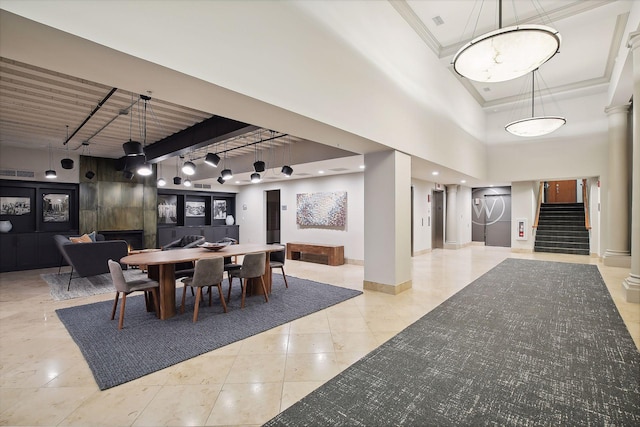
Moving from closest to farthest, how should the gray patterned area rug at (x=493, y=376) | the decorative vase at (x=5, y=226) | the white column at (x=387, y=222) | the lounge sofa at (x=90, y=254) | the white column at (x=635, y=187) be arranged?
1. the gray patterned area rug at (x=493, y=376)
2. the white column at (x=635, y=187)
3. the white column at (x=387, y=222)
4. the lounge sofa at (x=90, y=254)
5. the decorative vase at (x=5, y=226)

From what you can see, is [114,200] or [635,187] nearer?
[635,187]

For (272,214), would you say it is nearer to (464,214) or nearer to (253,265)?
(253,265)

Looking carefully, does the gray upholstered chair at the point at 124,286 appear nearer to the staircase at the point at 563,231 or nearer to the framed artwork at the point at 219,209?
the framed artwork at the point at 219,209

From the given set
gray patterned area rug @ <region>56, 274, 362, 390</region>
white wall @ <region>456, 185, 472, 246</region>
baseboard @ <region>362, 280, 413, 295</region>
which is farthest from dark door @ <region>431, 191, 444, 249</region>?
gray patterned area rug @ <region>56, 274, 362, 390</region>

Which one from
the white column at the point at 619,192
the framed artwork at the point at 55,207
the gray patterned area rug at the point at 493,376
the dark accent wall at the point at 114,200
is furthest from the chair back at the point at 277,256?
the white column at the point at 619,192

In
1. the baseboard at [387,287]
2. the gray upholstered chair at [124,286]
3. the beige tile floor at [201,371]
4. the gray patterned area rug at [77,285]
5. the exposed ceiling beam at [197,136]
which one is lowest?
the gray patterned area rug at [77,285]

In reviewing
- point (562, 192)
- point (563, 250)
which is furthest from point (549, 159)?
point (562, 192)

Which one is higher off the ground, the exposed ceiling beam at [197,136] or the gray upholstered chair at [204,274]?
the exposed ceiling beam at [197,136]

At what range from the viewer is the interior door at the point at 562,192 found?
1330 cm

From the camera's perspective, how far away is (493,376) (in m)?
2.52

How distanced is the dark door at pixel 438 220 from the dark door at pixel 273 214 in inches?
244

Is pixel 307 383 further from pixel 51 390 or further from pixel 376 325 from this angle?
pixel 51 390

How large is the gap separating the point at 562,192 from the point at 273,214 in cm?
1309

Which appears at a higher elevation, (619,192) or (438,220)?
(619,192)
